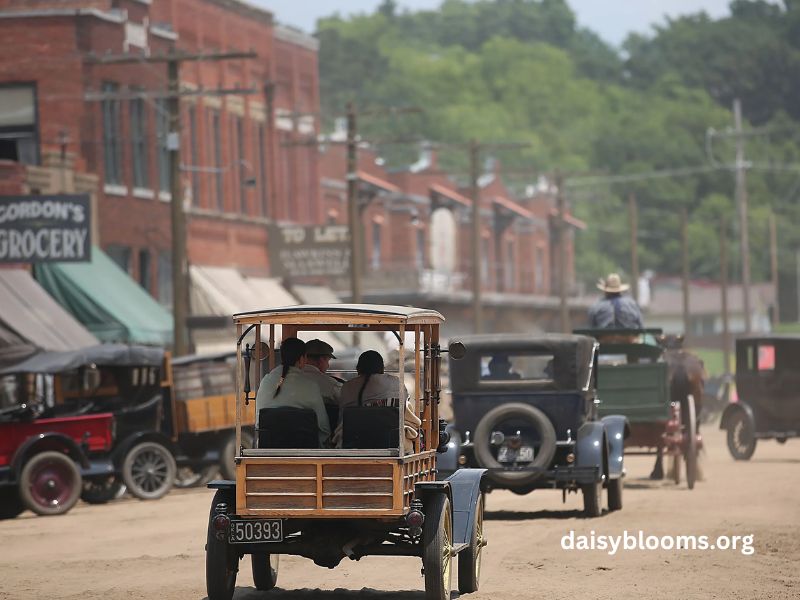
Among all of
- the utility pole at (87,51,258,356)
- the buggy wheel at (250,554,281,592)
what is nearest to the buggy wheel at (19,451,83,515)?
the buggy wheel at (250,554,281,592)

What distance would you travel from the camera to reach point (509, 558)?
16.7 m

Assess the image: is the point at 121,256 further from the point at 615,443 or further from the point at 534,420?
the point at 534,420

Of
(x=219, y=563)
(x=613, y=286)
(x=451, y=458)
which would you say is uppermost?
(x=613, y=286)

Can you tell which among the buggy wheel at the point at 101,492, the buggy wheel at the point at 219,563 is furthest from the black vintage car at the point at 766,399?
the buggy wheel at the point at 219,563

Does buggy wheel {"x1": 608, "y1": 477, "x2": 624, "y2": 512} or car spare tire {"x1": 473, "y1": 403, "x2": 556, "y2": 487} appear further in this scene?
buggy wheel {"x1": 608, "y1": 477, "x2": 624, "y2": 512}

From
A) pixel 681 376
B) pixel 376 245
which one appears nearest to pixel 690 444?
pixel 681 376

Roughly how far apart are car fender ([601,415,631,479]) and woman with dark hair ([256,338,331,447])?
7.88 metres

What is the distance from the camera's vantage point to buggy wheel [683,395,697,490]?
25.0m

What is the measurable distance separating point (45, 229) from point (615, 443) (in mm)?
17418

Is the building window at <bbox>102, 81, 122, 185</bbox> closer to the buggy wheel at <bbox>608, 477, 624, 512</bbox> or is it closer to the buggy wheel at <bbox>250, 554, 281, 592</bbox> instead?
the buggy wheel at <bbox>608, 477, 624, 512</bbox>

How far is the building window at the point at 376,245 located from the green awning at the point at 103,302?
85.2 ft

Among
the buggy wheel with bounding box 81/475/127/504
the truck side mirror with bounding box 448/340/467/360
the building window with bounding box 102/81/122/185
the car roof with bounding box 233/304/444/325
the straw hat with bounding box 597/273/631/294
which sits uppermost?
the building window with bounding box 102/81/122/185

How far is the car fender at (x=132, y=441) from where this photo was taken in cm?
2555

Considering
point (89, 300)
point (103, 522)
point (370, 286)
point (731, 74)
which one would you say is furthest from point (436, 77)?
point (103, 522)
